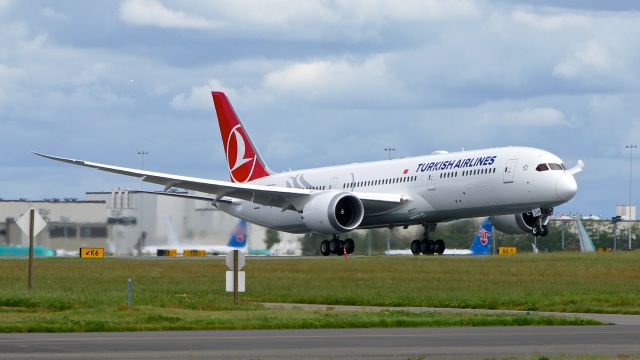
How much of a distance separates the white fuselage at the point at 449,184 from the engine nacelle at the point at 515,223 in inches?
218

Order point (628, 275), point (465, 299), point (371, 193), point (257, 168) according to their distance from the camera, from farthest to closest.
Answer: point (257, 168)
point (371, 193)
point (628, 275)
point (465, 299)

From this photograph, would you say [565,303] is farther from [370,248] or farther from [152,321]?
[370,248]

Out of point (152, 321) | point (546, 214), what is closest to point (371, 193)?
point (546, 214)

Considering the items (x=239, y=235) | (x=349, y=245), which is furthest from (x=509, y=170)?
(x=239, y=235)

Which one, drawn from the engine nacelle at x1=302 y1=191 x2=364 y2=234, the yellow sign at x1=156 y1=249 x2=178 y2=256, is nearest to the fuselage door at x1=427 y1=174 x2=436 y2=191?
the engine nacelle at x1=302 y1=191 x2=364 y2=234

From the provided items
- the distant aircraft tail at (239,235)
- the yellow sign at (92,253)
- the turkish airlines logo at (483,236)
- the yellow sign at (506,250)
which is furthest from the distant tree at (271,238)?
the yellow sign at (506,250)

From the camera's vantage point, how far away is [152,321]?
28562 mm

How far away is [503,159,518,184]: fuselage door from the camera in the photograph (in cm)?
5631

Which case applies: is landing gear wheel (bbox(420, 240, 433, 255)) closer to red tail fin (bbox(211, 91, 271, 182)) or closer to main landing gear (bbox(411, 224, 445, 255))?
main landing gear (bbox(411, 224, 445, 255))

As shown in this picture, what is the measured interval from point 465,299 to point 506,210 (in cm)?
1900

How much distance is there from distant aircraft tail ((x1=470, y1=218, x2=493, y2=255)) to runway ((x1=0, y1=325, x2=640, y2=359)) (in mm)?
45290

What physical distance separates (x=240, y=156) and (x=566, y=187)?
23.5 meters

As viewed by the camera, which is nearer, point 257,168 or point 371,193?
point 371,193

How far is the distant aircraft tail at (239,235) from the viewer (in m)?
73.8
